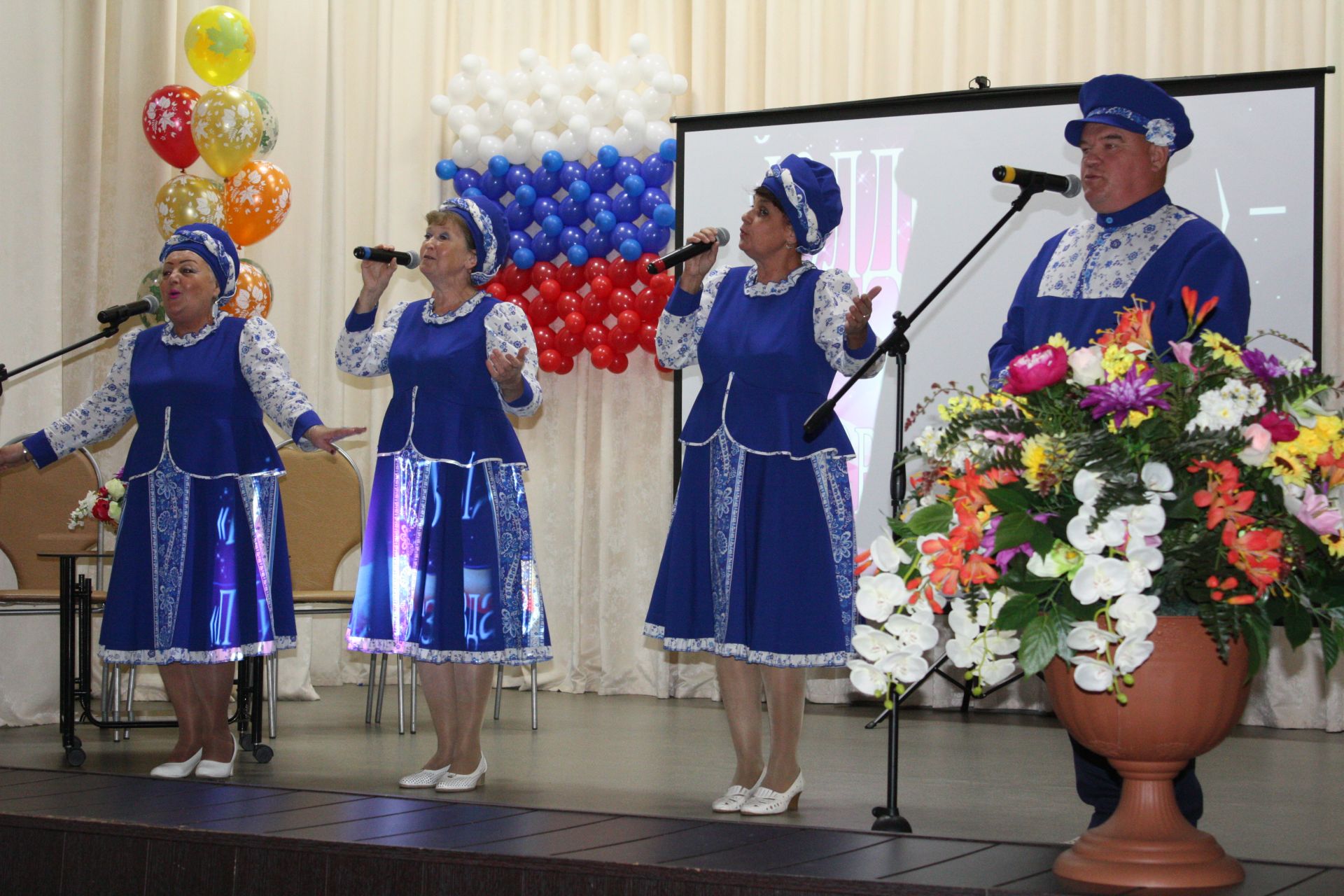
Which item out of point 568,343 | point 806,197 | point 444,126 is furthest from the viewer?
point 444,126

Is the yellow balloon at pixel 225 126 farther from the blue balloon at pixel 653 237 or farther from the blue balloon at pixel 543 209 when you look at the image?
the blue balloon at pixel 653 237

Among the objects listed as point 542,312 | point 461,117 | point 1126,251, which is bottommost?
point 1126,251

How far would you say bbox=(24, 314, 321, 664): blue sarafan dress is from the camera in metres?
3.68

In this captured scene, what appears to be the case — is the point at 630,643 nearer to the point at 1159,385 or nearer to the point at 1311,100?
the point at 1311,100

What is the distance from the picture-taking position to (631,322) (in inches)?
233

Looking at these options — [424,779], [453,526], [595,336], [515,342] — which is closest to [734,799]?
[424,779]

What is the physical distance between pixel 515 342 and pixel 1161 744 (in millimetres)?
2084

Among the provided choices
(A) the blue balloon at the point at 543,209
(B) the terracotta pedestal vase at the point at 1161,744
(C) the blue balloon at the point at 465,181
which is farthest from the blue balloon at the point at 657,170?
(B) the terracotta pedestal vase at the point at 1161,744

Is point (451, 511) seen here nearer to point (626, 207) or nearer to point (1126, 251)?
point (1126, 251)

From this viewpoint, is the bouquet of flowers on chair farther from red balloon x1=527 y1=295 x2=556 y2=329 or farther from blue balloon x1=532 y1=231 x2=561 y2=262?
blue balloon x1=532 y1=231 x2=561 y2=262

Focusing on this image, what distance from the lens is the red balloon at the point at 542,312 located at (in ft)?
20.2

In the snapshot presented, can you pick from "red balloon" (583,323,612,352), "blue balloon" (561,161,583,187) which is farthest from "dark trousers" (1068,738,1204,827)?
"blue balloon" (561,161,583,187)

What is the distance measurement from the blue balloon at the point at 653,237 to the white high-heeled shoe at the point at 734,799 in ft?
10.0

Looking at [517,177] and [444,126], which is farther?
[444,126]
